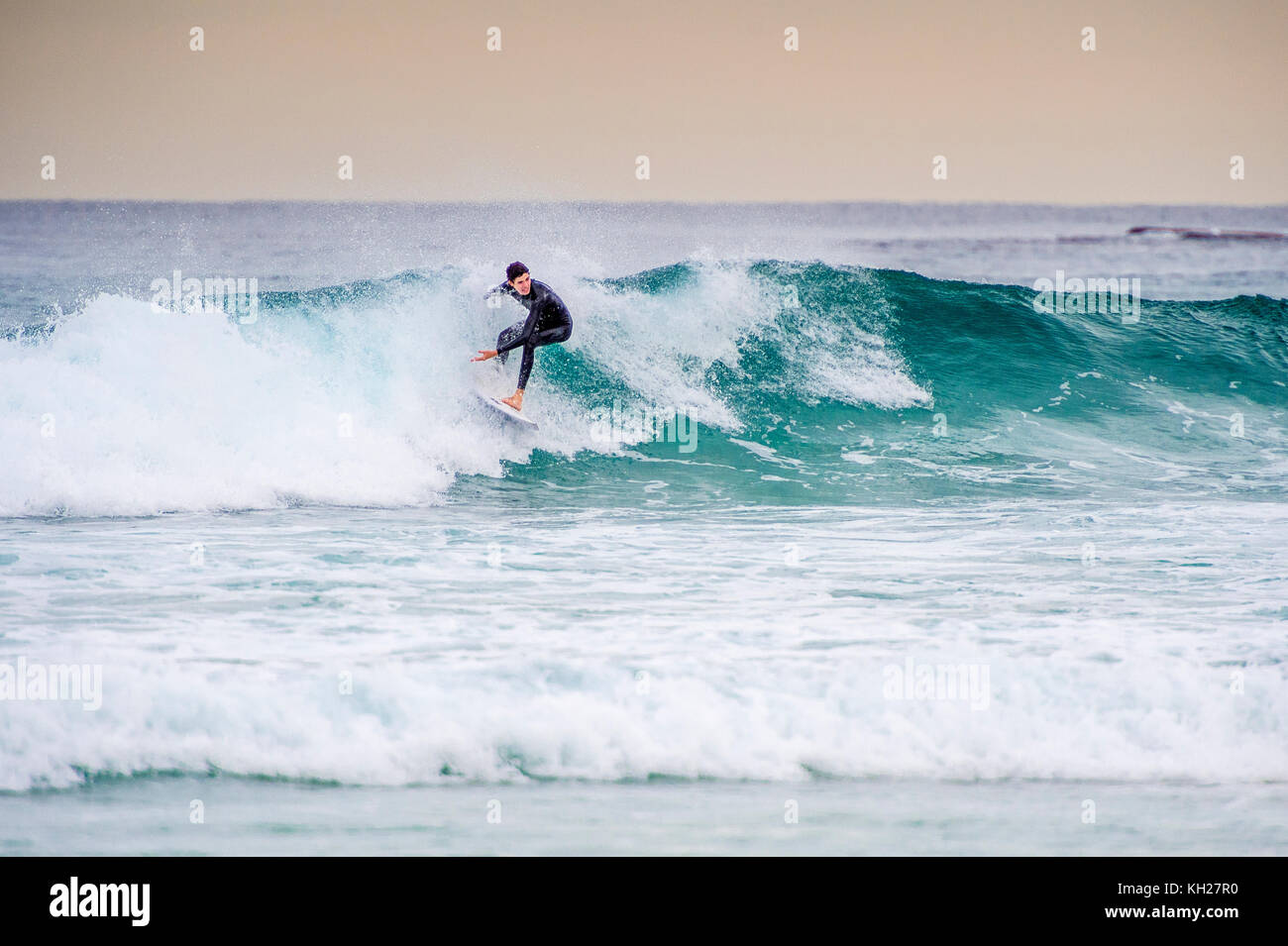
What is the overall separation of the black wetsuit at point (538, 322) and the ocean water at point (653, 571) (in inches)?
28.2

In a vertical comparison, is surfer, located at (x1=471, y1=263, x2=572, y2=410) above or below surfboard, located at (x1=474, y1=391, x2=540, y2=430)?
above

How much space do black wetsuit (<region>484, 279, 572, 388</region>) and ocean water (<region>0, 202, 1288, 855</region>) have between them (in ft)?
2.35

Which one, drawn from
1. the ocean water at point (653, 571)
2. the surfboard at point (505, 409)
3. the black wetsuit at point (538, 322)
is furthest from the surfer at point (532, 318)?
the ocean water at point (653, 571)

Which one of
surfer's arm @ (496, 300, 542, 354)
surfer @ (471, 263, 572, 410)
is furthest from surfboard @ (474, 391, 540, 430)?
surfer's arm @ (496, 300, 542, 354)

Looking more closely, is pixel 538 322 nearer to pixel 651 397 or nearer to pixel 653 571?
pixel 651 397

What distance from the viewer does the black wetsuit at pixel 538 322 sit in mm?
7285

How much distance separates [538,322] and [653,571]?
2.34 meters

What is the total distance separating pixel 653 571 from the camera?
5656 millimetres

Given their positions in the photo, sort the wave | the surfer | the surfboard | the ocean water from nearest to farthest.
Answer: the ocean water
the surfer
the wave
the surfboard

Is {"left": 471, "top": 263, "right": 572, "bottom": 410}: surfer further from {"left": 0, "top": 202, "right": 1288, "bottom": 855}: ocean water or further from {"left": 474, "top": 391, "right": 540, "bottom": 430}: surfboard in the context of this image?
{"left": 0, "top": 202, "right": 1288, "bottom": 855}: ocean water

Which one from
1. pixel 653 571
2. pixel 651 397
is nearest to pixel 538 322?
pixel 651 397

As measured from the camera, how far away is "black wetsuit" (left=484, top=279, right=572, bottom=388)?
23.9ft

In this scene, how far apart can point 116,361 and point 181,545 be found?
264 centimetres
